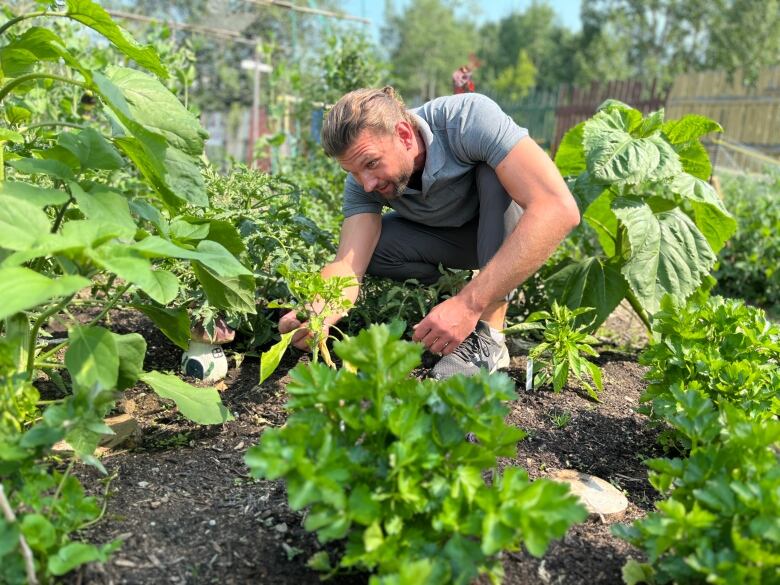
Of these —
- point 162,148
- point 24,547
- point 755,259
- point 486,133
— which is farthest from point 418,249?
point 755,259

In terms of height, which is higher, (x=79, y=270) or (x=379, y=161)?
(x=379, y=161)

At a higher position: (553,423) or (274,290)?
(274,290)

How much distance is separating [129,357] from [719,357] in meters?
1.63

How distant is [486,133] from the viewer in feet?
7.99

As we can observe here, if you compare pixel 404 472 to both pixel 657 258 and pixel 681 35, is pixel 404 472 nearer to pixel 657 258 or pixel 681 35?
pixel 657 258

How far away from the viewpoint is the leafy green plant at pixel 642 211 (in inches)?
106

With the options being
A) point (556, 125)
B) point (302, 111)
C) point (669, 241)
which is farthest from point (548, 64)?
point (669, 241)

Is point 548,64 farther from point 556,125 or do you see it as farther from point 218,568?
point 218,568

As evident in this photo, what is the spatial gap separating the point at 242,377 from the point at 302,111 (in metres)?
5.91

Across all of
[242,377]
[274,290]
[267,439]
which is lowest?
[242,377]

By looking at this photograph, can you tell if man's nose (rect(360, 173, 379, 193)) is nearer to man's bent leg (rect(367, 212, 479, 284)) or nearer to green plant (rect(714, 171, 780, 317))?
man's bent leg (rect(367, 212, 479, 284))

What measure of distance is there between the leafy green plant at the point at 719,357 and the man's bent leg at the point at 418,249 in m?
0.95

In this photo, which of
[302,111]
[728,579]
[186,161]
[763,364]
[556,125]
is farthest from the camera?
[556,125]

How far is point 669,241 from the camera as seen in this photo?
274 centimetres
